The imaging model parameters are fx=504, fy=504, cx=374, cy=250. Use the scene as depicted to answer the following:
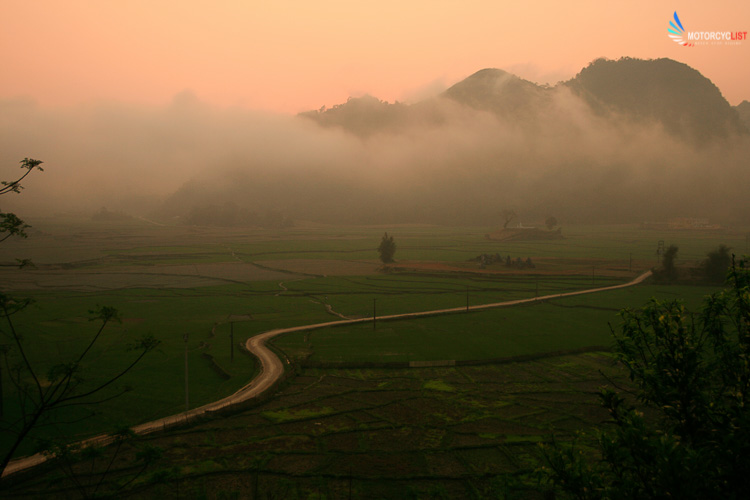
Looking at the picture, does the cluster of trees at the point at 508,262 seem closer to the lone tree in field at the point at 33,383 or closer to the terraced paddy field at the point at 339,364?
the terraced paddy field at the point at 339,364

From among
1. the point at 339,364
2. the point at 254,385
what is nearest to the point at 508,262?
the point at 339,364

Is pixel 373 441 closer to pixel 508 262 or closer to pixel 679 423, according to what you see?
pixel 679 423

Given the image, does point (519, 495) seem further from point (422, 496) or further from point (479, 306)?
point (479, 306)

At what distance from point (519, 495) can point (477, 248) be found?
14294 centimetres

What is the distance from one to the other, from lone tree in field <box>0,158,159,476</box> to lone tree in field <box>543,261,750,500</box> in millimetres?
11142

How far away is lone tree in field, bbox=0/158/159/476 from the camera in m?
13.8

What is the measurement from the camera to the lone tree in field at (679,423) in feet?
33.0

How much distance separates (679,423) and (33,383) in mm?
43258

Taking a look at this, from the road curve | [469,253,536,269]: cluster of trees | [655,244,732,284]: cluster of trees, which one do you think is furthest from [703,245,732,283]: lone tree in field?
the road curve

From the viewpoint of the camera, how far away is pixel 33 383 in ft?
127

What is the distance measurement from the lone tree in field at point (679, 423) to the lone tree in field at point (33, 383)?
36.6ft

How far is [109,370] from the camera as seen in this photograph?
42969mm

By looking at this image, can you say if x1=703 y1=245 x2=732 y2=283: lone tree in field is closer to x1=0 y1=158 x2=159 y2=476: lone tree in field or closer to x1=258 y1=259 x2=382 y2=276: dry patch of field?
x1=258 y1=259 x2=382 y2=276: dry patch of field

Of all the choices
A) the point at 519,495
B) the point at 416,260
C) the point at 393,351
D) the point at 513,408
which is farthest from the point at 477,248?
the point at 519,495
